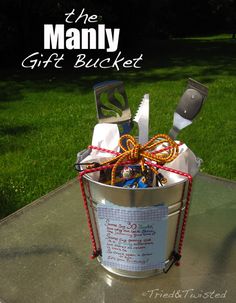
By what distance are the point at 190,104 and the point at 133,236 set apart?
1.58ft

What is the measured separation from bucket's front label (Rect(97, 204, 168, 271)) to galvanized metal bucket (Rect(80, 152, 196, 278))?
0.02 meters

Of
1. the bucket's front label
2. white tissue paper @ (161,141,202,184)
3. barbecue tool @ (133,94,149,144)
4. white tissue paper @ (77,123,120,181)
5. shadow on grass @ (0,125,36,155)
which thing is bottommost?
shadow on grass @ (0,125,36,155)

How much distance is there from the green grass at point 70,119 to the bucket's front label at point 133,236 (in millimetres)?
1005

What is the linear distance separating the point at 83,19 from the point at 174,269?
638 cm

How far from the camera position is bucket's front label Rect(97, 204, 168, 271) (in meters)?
1.15

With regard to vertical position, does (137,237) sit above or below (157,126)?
above

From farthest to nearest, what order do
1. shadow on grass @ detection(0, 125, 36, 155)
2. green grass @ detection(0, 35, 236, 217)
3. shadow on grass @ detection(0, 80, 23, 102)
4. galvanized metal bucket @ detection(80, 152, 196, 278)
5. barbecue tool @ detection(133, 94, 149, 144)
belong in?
shadow on grass @ detection(0, 80, 23, 102), shadow on grass @ detection(0, 125, 36, 155), green grass @ detection(0, 35, 236, 217), barbecue tool @ detection(133, 94, 149, 144), galvanized metal bucket @ detection(80, 152, 196, 278)

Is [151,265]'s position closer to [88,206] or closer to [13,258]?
[88,206]

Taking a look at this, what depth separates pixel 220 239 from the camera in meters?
1.50

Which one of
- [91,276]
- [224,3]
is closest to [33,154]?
[91,276]

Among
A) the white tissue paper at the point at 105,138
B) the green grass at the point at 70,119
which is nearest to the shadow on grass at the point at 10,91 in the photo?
the green grass at the point at 70,119

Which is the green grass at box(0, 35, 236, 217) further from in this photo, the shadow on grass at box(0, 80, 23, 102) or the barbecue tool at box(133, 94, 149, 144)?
the barbecue tool at box(133, 94, 149, 144)

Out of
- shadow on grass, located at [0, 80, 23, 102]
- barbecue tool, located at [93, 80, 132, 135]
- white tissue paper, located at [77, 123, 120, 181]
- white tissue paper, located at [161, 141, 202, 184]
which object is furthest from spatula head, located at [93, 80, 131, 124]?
shadow on grass, located at [0, 80, 23, 102]

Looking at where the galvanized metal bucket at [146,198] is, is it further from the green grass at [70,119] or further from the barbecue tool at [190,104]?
the green grass at [70,119]
